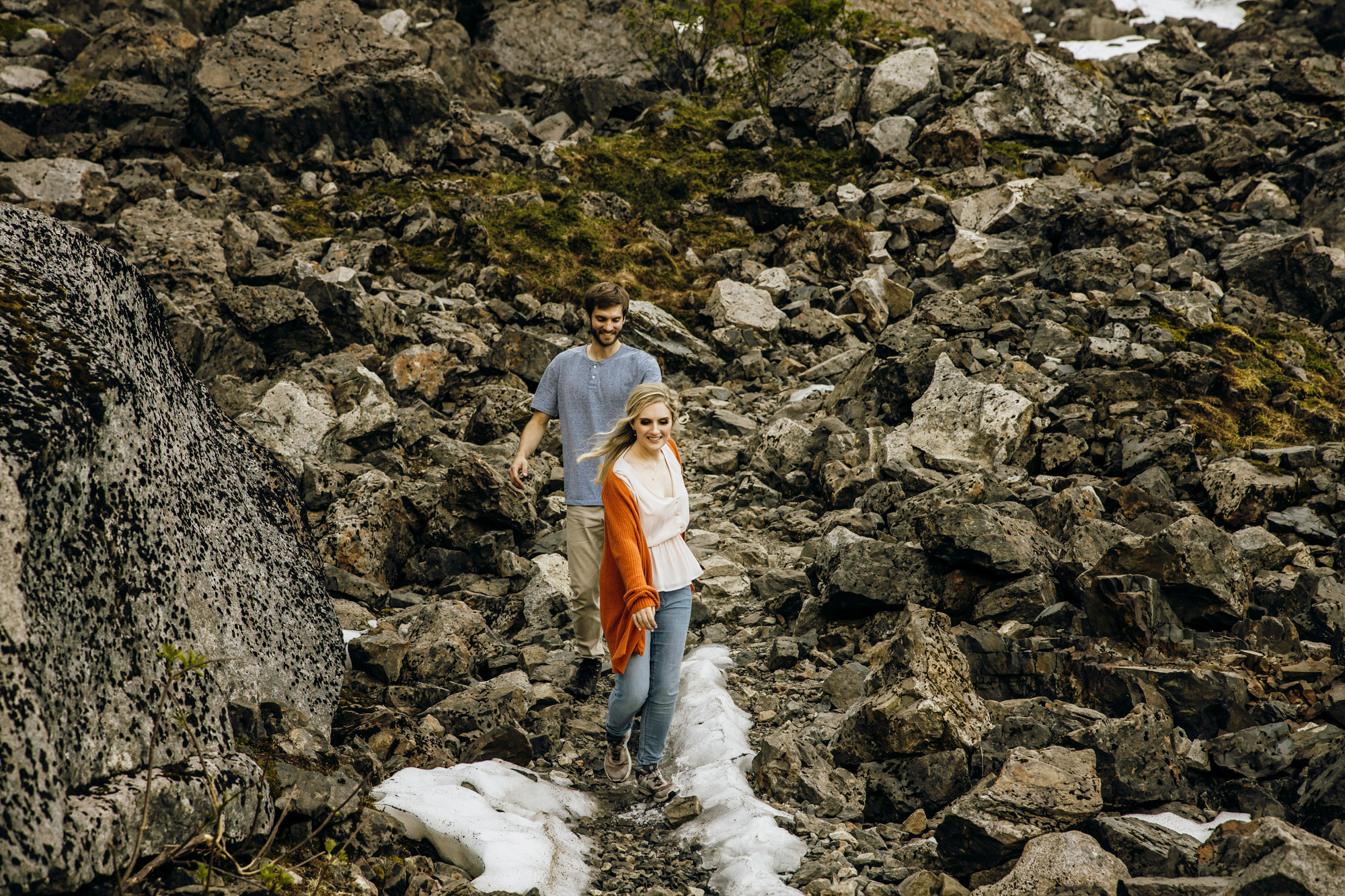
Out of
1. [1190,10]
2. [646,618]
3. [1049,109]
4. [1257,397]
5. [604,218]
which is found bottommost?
[1257,397]

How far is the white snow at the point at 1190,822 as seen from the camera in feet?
13.0

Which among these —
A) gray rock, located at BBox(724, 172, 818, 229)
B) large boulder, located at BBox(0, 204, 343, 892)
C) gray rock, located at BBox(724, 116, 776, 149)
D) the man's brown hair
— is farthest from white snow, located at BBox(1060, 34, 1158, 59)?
large boulder, located at BBox(0, 204, 343, 892)

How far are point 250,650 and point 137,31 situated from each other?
23.9 meters

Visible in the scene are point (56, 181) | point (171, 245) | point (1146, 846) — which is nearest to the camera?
point (1146, 846)

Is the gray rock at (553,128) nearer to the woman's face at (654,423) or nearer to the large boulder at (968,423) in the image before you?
the large boulder at (968,423)

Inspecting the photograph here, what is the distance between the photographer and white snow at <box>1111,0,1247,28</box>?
30531 mm

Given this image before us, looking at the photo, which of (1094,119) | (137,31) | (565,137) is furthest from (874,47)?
(137,31)

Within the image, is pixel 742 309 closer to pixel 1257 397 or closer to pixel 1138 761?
pixel 1257 397

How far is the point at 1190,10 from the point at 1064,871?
41.4 m

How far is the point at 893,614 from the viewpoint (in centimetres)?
640

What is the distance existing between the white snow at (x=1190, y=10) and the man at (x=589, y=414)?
109 ft

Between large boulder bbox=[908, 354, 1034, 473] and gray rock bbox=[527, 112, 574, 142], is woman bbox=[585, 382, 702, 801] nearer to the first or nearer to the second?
large boulder bbox=[908, 354, 1034, 473]

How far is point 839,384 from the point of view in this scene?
1123cm

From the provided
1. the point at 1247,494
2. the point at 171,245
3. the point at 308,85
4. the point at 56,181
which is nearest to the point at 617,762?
the point at 1247,494
